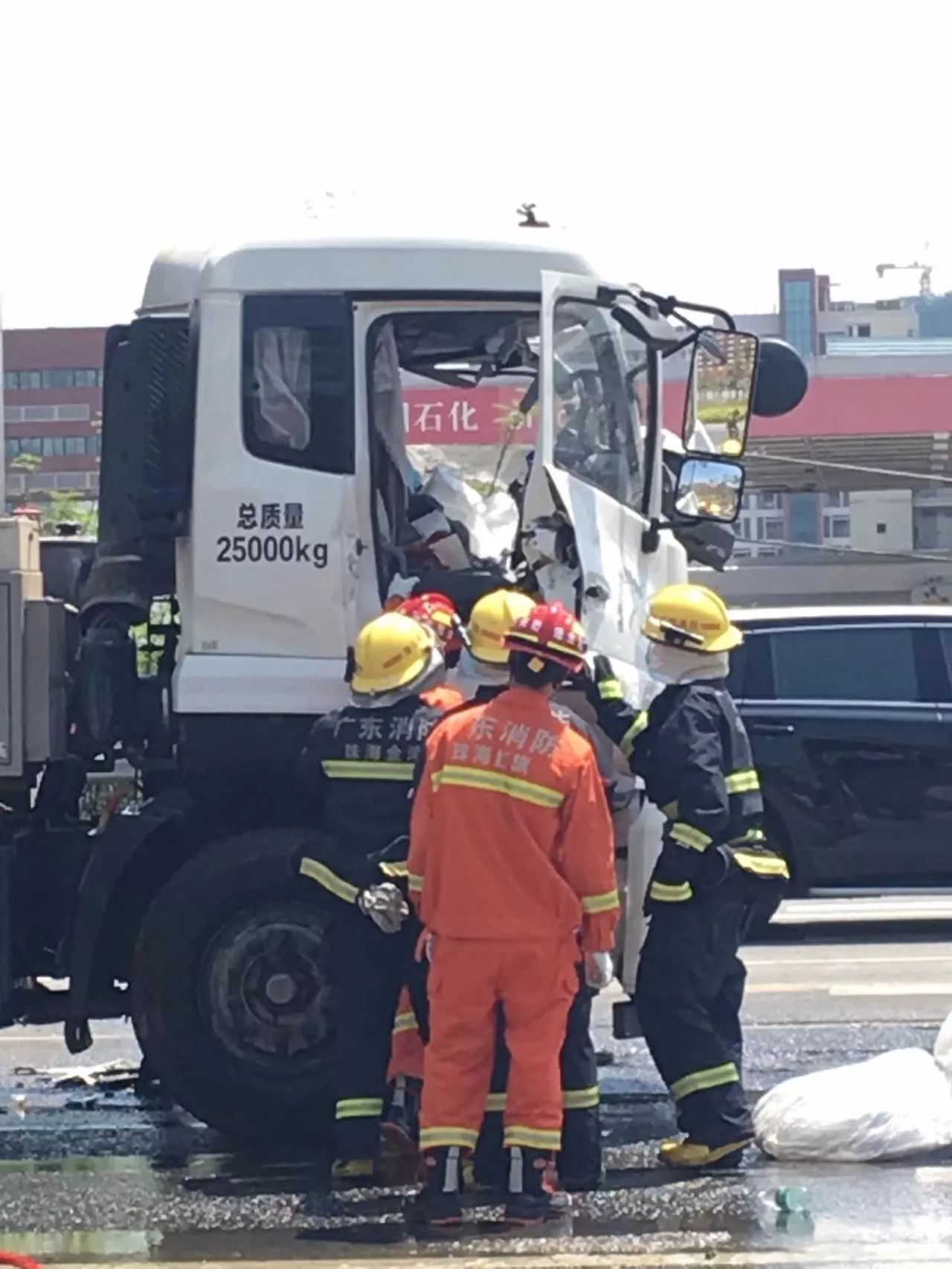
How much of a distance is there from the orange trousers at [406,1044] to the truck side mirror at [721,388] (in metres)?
2.13

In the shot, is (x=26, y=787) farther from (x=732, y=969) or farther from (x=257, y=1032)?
(x=732, y=969)

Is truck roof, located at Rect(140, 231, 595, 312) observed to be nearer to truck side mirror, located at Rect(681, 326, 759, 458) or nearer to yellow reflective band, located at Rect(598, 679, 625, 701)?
truck side mirror, located at Rect(681, 326, 759, 458)

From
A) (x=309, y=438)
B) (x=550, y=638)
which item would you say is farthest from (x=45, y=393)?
(x=550, y=638)

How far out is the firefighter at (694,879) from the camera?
6281mm

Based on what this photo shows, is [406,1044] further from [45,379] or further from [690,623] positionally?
[45,379]

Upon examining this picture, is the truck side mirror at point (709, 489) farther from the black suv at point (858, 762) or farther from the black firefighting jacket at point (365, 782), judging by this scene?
the black suv at point (858, 762)

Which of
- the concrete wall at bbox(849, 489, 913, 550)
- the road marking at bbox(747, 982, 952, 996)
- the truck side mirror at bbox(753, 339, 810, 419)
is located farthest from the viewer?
the concrete wall at bbox(849, 489, 913, 550)

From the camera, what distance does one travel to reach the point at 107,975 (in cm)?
700

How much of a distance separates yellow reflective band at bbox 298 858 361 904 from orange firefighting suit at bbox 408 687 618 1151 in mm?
466

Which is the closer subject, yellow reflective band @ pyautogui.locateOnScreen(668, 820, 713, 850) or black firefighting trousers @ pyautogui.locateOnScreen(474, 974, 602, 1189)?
black firefighting trousers @ pyautogui.locateOnScreen(474, 974, 602, 1189)

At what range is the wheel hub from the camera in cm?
684

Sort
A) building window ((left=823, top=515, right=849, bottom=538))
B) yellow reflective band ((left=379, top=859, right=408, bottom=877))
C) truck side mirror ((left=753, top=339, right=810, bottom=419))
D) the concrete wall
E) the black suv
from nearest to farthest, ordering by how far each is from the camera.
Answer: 1. yellow reflective band ((left=379, top=859, right=408, bottom=877))
2. truck side mirror ((left=753, top=339, right=810, bottom=419))
3. the black suv
4. the concrete wall
5. building window ((left=823, top=515, right=849, bottom=538))

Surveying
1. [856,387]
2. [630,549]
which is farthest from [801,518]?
[630,549]

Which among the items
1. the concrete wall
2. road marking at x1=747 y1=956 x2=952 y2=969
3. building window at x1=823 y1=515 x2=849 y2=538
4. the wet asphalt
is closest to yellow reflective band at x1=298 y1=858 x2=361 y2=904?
the wet asphalt
